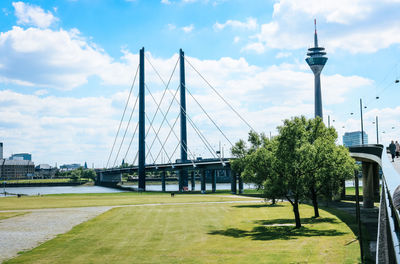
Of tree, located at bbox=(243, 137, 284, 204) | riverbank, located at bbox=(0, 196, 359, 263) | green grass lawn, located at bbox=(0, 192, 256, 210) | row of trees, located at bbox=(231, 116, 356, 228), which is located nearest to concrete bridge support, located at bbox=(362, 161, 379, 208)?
riverbank, located at bbox=(0, 196, 359, 263)

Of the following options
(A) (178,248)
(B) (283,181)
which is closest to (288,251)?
(A) (178,248)

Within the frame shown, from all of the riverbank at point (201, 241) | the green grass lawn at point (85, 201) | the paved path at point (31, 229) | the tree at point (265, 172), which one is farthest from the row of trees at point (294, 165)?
the green grass lawn at point (85, 201)

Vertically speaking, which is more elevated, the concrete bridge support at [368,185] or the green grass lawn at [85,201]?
the concrete bridge support at [368,185]

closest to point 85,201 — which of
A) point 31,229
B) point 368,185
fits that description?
point 31,229

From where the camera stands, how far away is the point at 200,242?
2992 cm

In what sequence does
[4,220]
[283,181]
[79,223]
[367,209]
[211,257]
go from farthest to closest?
[367,209] → [4,220] → [79,223] → [283,181] → [211,257]

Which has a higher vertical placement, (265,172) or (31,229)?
(265,172)

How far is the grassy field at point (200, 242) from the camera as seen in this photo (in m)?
24.6

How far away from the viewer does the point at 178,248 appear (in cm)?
2762

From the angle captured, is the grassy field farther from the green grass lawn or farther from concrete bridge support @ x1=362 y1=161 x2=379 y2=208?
the green grass lawn

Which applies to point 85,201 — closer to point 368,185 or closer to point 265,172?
point 368,185

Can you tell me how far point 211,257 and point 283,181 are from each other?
41.1 ft

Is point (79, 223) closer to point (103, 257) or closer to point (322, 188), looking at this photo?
point (103, 257)

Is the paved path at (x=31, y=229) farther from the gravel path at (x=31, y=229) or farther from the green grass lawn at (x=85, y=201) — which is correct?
the green grass lawn at (x=85, y=201)
